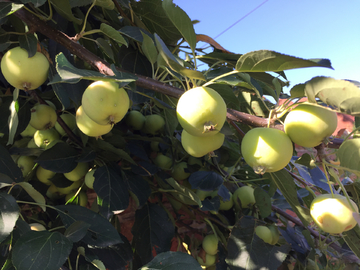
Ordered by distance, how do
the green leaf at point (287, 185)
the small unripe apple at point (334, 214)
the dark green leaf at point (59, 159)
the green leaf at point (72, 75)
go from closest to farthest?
the green leaf at point (72, 75) → the small unripe apple at point (334, 214) → the green leaf at point (287, 185) → the dark green leaf at point (59, 159)

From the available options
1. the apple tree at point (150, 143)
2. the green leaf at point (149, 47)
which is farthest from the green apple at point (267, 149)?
the green leaf at point (149, 47)

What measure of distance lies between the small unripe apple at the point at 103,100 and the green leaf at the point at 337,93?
0.94 feet

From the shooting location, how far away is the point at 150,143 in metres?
0.93

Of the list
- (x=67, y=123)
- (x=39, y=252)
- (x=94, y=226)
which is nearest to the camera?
(x=39, y=252)

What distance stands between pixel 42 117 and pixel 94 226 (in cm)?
33

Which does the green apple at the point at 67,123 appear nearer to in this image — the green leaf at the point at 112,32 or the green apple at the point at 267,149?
the green leaf at the point at 112,32

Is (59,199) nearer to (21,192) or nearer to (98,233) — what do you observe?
(21,192)

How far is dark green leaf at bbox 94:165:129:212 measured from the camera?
0.59 meters

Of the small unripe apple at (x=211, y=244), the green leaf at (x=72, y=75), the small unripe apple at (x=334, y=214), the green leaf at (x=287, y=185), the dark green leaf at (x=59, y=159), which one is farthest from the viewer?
the small unripe apple at (x=211, y=244)

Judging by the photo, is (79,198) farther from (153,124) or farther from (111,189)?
(153,124)

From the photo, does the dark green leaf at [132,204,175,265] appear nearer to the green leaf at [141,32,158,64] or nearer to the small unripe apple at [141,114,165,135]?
the small unripe apple at [141,114,165,135]

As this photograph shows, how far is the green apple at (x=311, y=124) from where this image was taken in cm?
34

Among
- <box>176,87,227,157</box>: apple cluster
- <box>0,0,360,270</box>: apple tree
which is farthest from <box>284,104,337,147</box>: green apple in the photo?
<box>176,87,227,157</box>: apple cluster

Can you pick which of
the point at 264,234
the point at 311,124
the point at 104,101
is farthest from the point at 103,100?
the point at 264,234
